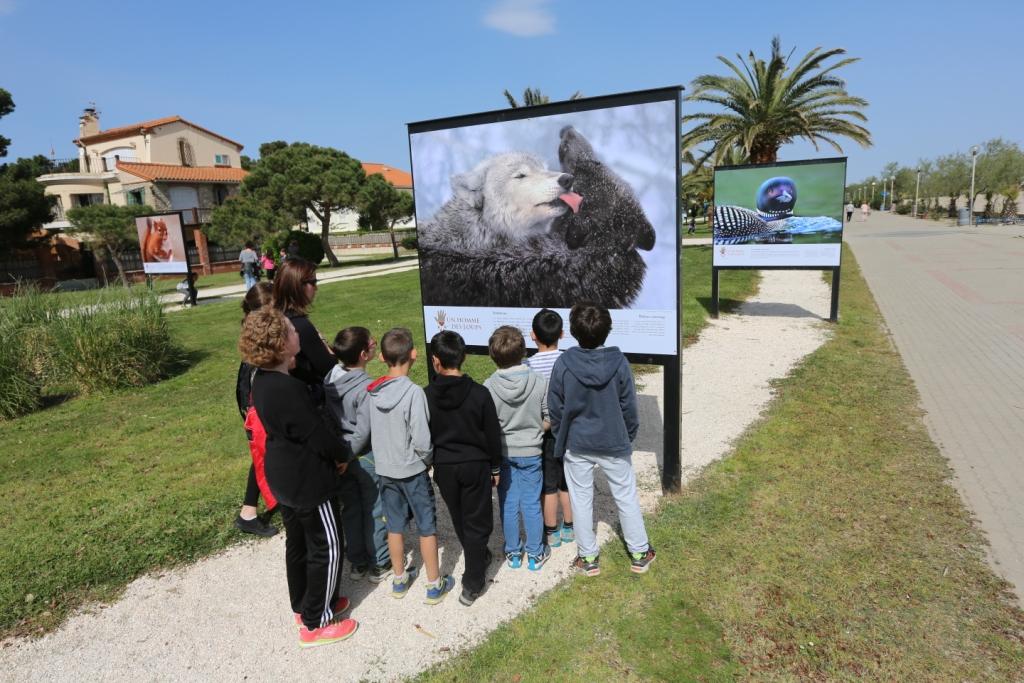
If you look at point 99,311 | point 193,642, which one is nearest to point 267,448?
point 193,642

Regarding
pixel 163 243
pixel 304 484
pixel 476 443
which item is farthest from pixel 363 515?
pixel 163 243

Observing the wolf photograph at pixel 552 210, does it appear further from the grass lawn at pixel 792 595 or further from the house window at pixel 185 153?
the house window at pixel 185 153

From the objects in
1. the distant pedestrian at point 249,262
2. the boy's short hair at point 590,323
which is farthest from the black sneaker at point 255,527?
the distant pedestrian at point 249,262

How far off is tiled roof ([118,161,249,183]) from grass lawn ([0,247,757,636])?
121 ft

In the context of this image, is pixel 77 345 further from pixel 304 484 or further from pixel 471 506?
pixel 471 506

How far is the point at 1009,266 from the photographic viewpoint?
680 inches

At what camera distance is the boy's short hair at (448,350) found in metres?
3.10

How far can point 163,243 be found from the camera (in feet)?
55.9

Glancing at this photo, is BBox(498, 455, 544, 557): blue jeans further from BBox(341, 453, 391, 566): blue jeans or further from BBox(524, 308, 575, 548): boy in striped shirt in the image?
BBox(341, 453, 391, 566): blue jeans

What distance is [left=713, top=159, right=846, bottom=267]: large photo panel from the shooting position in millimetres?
9930

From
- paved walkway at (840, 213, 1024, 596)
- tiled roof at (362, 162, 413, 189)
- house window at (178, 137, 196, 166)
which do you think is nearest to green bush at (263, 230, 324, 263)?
paved walkway at (840, 213, 1024, 596)

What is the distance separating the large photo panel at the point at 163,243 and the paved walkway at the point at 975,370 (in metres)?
16.7

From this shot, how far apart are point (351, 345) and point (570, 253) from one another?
5.60ft

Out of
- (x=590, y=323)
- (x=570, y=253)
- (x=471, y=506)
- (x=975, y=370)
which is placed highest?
(x=570, y=253)
